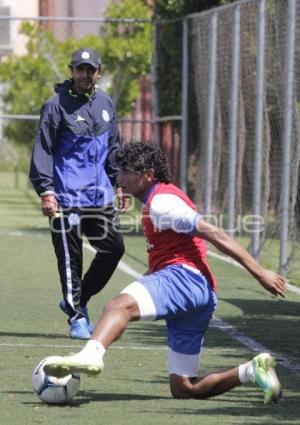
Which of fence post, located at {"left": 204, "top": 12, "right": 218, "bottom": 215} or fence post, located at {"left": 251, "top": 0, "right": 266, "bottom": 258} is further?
fence post, located at {"left": 204, "top": 12, "right": 218, "bottom": 215}

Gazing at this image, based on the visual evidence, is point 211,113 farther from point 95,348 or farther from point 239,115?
point 95,348

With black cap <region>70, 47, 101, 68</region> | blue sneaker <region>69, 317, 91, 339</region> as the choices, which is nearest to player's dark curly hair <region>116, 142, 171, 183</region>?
black cap <region>70, 47, 101, 68</region>

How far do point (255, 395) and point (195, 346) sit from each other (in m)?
0.54

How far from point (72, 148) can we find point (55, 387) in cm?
339

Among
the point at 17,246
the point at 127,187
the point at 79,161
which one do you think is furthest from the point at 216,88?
the point at 127,187

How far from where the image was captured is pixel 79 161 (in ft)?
35.7

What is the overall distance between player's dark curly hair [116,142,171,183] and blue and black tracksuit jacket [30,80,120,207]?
2.66 m

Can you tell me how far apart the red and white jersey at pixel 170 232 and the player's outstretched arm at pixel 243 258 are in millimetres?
134

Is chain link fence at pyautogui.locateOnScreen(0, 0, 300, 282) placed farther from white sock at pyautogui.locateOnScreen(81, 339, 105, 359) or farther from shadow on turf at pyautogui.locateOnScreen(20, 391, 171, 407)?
white sock at pyautogui.locateOnScreen(81, 339, 105, 359)

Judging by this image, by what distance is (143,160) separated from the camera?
804 centimetres

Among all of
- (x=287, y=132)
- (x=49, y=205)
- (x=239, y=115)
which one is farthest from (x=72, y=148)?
(x=239, y=115)

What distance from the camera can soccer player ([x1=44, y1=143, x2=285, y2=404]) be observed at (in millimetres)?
7562

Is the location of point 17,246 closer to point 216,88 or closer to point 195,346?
point 216,88

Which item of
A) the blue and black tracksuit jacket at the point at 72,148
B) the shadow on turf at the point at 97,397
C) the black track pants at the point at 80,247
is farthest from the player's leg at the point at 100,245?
the shadow on turf at the point at 97,397
